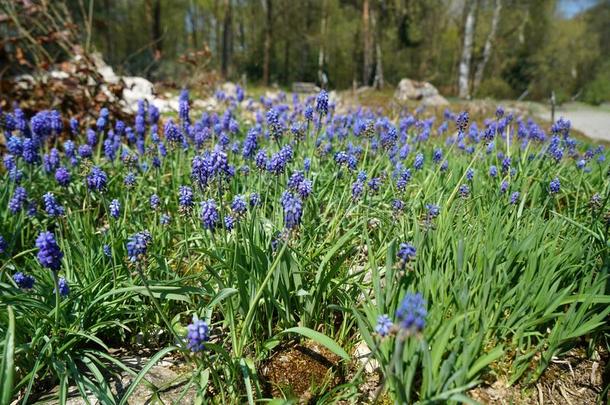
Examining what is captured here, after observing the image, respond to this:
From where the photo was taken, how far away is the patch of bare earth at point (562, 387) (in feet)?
7.70

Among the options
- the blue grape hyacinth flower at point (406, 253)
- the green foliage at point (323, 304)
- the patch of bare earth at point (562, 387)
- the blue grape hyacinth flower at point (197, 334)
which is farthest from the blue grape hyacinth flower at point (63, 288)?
the patch of bare earth at point (562, 387)

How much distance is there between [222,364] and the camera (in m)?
2.37

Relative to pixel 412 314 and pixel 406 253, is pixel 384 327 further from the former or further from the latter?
pixel 406 253

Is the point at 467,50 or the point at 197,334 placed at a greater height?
the point at 467,50

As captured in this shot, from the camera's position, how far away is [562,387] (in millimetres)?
2482

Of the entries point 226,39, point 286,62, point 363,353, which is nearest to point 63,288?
point 363,353

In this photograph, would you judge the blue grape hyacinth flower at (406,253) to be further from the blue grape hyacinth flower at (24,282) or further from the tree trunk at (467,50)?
the tree trunk at (467,50)

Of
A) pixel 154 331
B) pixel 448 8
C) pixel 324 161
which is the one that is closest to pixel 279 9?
pixel 448 8

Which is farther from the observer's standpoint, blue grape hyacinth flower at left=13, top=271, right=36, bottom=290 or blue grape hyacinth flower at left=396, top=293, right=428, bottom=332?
blue grape hyacinth flower at left=13, top=271, right=36, bottom=290

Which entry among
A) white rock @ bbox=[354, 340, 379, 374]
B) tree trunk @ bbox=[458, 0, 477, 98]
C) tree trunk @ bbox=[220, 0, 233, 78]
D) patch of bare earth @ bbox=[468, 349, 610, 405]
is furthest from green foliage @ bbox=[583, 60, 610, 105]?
white rock @ bbox=[354, 340, 379, 374]

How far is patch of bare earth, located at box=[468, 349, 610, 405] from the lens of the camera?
235 centimetres

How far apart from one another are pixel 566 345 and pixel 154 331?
2.59m

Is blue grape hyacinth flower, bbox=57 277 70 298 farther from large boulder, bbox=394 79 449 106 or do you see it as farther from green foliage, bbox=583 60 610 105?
green foliage, bbox=583 60 610 105

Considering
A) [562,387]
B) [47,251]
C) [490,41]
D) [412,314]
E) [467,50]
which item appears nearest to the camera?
[412,314]
